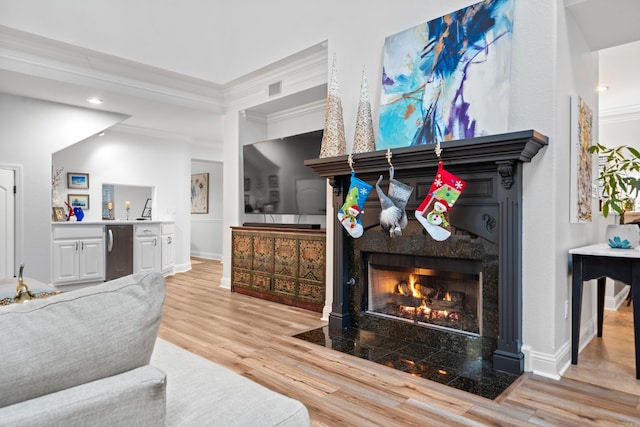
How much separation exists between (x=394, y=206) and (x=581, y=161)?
4.37 ft

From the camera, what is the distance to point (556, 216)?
2.34m

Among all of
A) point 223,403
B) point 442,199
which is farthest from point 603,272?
point 223,403

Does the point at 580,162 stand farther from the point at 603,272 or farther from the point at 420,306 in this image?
the point at 420,306

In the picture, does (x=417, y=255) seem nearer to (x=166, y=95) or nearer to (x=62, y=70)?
(x=166, y=95)

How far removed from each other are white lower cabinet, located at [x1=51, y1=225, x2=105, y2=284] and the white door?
45 centimetres

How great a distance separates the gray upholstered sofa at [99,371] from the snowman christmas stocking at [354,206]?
6.66 ft

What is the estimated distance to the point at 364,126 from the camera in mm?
3068

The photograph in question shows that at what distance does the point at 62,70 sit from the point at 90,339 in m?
4.28

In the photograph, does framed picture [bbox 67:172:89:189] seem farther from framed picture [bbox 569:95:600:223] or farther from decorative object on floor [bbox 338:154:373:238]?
framed picture [bbox 569:95:600:223]

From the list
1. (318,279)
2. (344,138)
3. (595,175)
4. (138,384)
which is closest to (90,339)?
(138,384)

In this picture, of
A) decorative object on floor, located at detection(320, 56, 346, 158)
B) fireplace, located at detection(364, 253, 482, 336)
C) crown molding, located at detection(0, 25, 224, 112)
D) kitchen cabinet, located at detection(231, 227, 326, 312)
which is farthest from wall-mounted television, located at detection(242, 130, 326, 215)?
fireplace, located at detection(364, 253, 482, 336)

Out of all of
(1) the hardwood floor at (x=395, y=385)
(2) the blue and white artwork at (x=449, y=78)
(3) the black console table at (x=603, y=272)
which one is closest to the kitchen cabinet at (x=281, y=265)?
(1) the hardwood floor at (x=395, y=385)

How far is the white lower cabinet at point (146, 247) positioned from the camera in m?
5.66

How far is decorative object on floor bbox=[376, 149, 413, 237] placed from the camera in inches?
107
